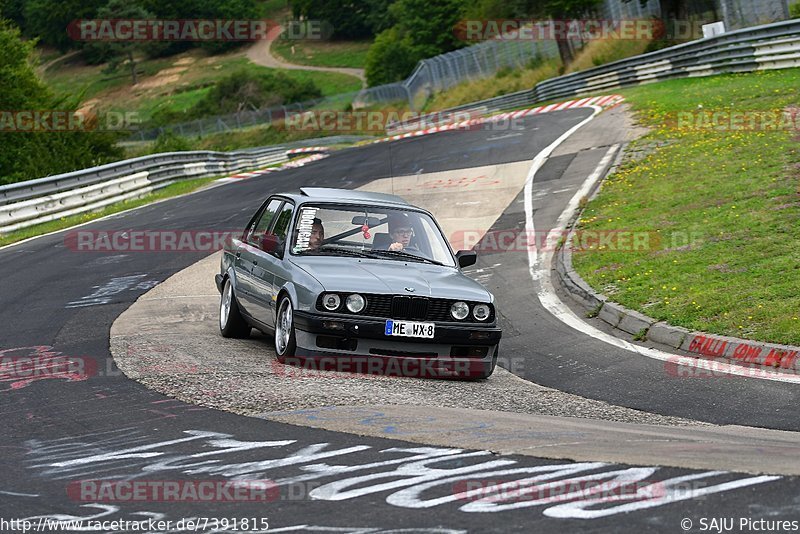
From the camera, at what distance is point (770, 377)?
923 cm

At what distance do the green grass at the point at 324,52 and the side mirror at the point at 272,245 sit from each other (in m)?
108

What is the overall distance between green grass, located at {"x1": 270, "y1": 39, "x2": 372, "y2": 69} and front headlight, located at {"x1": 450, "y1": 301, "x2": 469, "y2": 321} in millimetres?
109297

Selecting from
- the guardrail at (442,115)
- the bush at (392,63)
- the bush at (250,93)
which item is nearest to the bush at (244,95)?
the bush at (250,93)

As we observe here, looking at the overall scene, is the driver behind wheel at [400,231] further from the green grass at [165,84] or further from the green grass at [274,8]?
the green grass at [274,8]

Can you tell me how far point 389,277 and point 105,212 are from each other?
17.7 meters

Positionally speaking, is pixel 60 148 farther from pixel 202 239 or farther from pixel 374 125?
pixel 374 125

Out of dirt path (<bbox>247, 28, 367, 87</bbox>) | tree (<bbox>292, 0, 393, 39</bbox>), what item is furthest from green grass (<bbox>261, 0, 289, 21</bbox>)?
tree (<bbox>292, 0, 393, 39</bbox>)

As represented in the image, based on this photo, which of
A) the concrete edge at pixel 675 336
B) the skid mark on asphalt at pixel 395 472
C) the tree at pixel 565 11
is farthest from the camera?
the tree at pixel 565 11

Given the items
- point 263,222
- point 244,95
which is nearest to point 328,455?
point 263,222

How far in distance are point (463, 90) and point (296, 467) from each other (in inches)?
2224

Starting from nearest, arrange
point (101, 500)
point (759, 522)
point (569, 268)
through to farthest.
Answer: point (759, 522), point (101, 500), point (569, 268)

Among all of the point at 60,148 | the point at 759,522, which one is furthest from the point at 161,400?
the point at 60,148

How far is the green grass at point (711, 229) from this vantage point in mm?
11398

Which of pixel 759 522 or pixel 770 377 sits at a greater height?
pixel 759 522
